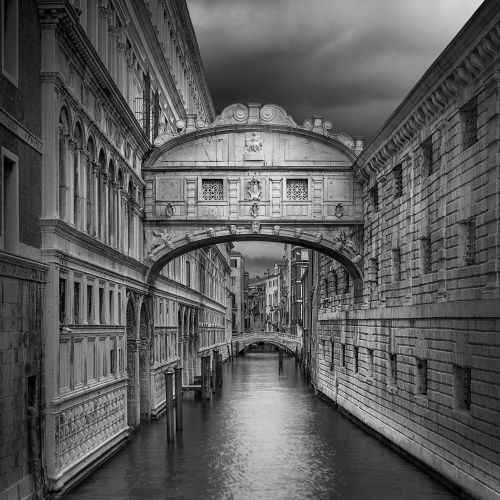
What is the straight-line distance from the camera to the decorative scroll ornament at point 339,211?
2862 centimetres

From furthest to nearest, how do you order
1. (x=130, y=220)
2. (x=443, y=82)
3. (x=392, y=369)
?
(x=130, y=220)
(x=392, y=369)
(x=443, y=82)

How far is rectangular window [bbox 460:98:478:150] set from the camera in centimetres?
1755

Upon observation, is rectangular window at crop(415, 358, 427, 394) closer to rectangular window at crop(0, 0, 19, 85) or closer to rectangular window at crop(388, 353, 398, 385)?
rectangular window at crop(388, 353, 398, 385)

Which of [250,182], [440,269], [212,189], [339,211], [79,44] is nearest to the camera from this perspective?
[79,44]

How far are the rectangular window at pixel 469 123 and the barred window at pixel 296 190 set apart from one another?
1088 centimetres

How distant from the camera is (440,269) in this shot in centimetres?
1923

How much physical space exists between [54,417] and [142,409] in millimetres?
13342

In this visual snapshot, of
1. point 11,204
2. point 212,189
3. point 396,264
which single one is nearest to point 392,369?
point 396,264

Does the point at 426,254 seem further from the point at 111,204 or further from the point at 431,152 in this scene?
the point at 111,204

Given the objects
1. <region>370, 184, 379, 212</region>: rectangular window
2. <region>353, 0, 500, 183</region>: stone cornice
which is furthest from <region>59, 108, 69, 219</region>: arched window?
<region>370, 184, 379, 212</region>: rectangular window

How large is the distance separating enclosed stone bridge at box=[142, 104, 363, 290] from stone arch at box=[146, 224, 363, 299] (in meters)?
0.03

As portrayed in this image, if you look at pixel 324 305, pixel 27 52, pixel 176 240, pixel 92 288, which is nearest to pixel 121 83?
pixel 176 240

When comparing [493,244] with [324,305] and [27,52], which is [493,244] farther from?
[324,305]

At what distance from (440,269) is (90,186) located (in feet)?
26.5
